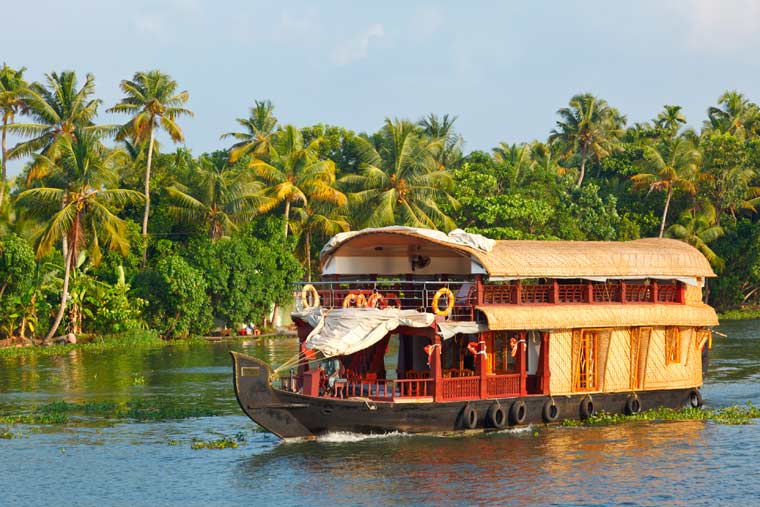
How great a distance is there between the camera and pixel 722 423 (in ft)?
74.7

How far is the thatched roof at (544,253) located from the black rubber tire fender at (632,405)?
2537mm

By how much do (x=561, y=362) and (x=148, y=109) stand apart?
2824 centimetres

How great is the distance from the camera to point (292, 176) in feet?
151

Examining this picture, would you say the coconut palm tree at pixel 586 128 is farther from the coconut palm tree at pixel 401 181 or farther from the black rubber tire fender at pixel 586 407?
the black rubber tire fender at pixel 586 407

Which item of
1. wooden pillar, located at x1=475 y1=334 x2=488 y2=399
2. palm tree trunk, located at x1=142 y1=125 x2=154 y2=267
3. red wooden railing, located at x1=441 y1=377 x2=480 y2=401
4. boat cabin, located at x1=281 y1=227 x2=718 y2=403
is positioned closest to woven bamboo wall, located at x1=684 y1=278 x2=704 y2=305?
boat cabin, located at x1=281 y1=227 x2=718 y2=403

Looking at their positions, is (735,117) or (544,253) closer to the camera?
(544,253)

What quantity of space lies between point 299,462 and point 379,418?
1.70 m

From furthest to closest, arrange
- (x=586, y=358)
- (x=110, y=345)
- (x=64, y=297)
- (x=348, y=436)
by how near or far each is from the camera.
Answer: (x=110, y=345) < (x=64, y=297) < (x=586, y=358) < (x=348, y=436)

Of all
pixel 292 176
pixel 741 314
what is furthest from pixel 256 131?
pixel 741 314

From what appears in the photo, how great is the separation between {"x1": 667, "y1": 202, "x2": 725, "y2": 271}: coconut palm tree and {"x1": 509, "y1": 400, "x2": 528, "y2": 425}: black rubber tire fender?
3412 centimetres

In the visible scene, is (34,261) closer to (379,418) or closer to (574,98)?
(379,418)

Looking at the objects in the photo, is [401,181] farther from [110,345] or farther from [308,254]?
[110,345]

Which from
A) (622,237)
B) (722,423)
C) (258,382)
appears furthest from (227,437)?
(622,237)

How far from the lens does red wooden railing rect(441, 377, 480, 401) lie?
20.1 meters
